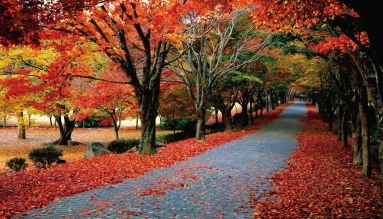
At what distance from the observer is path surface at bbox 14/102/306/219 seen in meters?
7.65

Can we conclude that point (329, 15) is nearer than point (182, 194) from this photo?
No

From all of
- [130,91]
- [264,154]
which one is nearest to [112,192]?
[264,154]

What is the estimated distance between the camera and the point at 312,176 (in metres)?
11.6

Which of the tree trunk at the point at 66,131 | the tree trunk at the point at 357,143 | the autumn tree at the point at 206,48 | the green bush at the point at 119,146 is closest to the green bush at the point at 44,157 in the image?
the green bush at the point at 119,146

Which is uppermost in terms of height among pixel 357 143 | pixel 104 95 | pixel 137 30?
pixel 137 30

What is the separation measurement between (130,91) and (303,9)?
1856 centimetres

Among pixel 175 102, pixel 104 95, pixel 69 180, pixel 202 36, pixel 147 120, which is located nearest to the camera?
pixel 69 180

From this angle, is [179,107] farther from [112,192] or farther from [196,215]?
[196,215]

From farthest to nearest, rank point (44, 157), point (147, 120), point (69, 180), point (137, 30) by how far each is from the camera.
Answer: point (44, 157) → point (147, 120) → point (137, 30) → point (69, 180)

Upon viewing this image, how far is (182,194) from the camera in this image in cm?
933

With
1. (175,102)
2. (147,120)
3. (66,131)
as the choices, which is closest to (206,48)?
(175,102)

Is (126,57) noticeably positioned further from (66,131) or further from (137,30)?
(66,131)

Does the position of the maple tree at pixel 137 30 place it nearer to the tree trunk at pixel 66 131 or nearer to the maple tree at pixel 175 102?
the maple tree at pixel 175 102

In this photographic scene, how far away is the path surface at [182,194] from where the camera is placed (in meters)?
7.65
